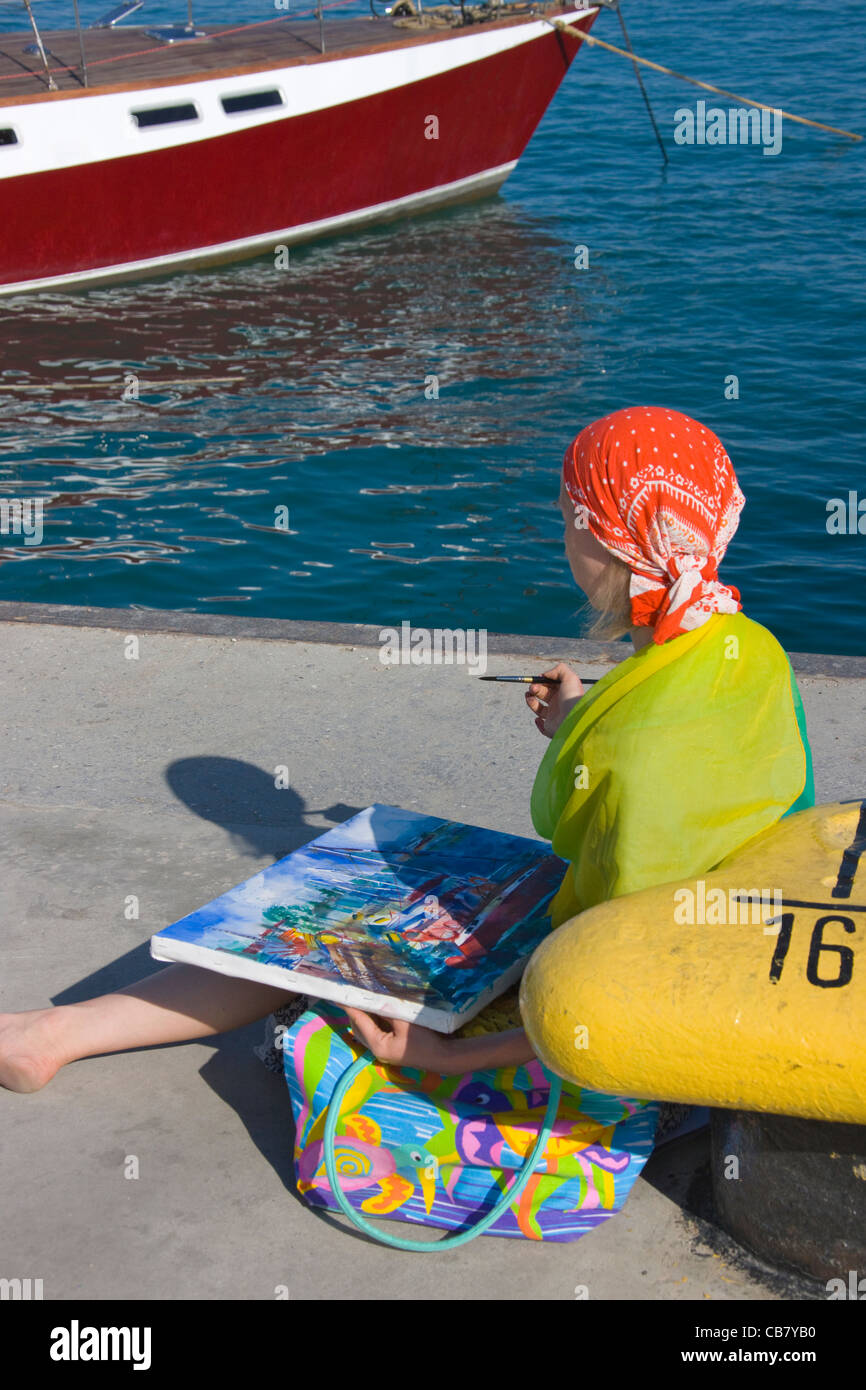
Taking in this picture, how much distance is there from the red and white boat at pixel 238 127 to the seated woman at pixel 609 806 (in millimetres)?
10406

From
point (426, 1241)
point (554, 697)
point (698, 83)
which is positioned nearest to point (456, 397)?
point (698, 83)

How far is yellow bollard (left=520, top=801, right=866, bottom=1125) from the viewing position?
1.89 m

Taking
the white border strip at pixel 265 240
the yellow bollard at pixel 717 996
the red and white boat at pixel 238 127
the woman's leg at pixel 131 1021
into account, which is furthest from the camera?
the white border strip at pixel 265 240

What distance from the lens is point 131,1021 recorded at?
8.95 ft

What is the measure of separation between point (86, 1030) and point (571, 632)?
4959 mm

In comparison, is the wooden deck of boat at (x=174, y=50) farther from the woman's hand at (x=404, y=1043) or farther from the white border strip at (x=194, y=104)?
the woman's hand at (x=404, y=1043)

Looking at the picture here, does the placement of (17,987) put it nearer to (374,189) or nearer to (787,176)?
(374,189)

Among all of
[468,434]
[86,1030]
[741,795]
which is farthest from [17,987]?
[468,434]

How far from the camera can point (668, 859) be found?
2.18 metres

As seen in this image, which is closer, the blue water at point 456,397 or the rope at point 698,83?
the blue water at point 456,397

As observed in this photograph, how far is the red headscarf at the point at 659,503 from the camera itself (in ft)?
7.24

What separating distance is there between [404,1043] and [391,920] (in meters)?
0.30

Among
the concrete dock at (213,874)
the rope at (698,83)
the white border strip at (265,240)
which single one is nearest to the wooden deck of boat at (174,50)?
the rope at (698,83)

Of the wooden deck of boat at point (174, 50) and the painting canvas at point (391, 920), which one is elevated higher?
the wooden deck of boat at point (174, 50)
